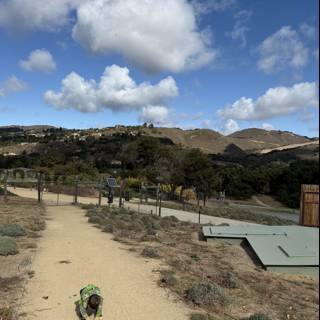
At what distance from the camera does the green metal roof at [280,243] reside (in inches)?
545

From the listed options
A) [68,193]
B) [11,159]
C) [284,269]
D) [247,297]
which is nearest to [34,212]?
[284,269]

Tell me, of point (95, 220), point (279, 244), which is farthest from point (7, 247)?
point (95, 220)

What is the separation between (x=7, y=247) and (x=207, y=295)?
601 centimetres

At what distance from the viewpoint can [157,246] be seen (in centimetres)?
1609

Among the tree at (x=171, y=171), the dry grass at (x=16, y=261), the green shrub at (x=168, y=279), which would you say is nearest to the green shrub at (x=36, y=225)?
the dry grass at (x=16, y=261)

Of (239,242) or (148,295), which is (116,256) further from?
(239,242)

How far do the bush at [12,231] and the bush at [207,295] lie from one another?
25.3 ft

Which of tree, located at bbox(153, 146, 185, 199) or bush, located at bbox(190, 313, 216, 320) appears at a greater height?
tree, located at bbox(153, 146, 185, 199)

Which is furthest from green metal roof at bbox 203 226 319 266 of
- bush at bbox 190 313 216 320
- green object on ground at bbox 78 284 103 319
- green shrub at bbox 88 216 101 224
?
green object on ground at bbox 78 284 103 319

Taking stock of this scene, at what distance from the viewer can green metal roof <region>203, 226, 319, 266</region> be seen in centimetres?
1385

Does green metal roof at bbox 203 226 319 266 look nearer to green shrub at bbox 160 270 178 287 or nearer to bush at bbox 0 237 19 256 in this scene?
green shrub at bbox 160 270 178 287

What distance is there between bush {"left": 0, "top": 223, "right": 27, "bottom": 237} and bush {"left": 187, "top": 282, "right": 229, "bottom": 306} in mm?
7705

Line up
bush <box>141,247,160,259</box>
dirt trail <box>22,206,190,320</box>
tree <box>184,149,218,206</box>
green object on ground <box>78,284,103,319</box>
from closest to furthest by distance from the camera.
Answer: green object on ground <box>78,284,103,319</box>
dirt trail <box>22,206,190,320</box>
bush <box>141,247,160,259</box>
tree <box>184,149,218,206</box>

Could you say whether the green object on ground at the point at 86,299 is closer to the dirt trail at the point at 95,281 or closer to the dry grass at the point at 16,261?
the dirt trail at the point at 95,281
